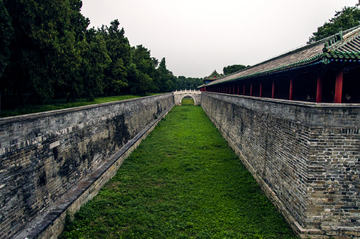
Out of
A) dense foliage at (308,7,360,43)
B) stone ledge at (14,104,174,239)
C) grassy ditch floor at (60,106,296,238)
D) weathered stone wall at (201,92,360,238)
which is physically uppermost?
dense foliage at (308,7,360,43)

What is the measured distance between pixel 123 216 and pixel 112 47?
2417 cm

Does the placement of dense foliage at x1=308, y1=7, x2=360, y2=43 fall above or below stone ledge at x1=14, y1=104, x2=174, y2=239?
above

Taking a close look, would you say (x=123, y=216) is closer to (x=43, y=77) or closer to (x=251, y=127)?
(x=251, y=127)

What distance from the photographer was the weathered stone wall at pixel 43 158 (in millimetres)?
3969

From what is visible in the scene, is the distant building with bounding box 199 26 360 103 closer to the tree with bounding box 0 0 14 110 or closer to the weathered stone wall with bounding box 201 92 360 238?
the weathered stone wall with bounding box 201 92 360 238

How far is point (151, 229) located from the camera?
508cm

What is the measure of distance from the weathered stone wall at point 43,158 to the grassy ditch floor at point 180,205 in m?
0.92

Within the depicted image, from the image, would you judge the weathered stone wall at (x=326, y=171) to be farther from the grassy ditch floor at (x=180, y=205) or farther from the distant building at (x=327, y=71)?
the distant building at (x=327, y=71)

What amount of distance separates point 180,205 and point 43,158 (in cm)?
381

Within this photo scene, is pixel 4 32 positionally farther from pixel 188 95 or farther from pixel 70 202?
pixel 188 95

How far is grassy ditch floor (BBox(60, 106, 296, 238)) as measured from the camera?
5023 mm

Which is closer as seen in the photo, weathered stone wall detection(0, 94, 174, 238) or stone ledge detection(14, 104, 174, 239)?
weathered stone wall detection(0, 94, 174, 238)

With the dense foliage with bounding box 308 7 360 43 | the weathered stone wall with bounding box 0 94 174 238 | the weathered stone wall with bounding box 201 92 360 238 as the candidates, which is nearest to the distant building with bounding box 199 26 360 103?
the weathered stone wall with bounding box 201 92 360 238

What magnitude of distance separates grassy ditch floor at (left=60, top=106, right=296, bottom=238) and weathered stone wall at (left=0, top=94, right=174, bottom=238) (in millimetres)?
921
